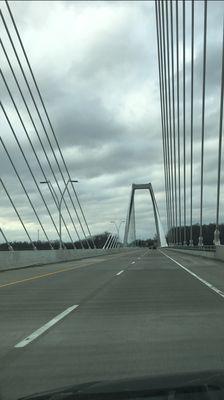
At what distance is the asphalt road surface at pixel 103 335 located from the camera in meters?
6.83

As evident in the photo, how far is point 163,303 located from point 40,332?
14.7ft

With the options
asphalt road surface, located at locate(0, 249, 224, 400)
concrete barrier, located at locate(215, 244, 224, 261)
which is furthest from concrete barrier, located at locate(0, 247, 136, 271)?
asphalt road surface, located at locate(0, 249, 224, 400)

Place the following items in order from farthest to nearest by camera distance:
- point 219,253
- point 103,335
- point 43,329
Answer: point 219,253, point 43,329, point 103,335

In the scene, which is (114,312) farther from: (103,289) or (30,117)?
(30,117)

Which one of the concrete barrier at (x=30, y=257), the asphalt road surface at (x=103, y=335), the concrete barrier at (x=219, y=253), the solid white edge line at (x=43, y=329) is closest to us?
the asphalt road surface at (x=103, y=335)

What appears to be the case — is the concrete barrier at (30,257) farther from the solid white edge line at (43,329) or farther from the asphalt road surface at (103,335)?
the solid white edge line at (43,329)

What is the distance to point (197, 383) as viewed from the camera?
5.08 meters

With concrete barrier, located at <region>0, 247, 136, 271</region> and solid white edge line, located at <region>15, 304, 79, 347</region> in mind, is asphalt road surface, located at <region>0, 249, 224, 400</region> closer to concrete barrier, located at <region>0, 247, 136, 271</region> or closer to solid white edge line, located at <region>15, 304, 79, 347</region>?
solid white edge line, located at <region>15, 304, 79, 347</region>

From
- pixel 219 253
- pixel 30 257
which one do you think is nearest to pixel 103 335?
pixel 30 257

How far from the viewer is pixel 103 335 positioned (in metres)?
9.47

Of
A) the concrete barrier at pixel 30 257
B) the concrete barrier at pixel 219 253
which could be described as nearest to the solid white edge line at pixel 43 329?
the concrete barrier at pixel 30 257

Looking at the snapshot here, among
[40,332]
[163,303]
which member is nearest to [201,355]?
[40,332]

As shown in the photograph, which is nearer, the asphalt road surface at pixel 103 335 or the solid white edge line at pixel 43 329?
the asphalt road surface at pixel 103 335

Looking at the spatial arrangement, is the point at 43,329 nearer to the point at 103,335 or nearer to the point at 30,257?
the point at 103,335
